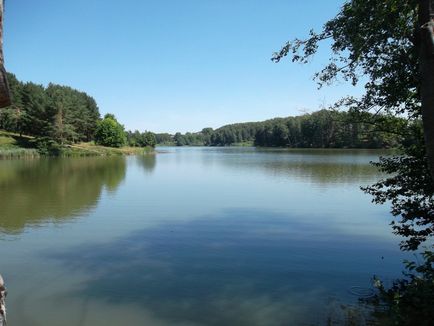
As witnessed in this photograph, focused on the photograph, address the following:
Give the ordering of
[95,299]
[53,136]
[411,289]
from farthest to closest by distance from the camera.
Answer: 1. [53,136]
2. [95,299]
3. [411,289]

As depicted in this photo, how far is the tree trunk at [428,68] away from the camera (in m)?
5.34

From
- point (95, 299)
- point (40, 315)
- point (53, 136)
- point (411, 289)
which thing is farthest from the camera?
point (53, 136)

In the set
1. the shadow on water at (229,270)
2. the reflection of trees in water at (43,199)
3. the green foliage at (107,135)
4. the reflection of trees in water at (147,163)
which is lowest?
the shadow on water at (229,270)

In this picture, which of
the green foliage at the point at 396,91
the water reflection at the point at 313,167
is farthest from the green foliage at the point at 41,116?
the green foliage at the point at 396,91

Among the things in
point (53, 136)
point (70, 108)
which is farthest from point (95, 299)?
point (70, 108)

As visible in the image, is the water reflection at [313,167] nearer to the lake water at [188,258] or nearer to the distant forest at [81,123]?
the distant forest at [81,123]

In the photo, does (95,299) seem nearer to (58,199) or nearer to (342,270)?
(342,270)

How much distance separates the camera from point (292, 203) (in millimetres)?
23859

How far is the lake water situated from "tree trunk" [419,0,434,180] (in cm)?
465

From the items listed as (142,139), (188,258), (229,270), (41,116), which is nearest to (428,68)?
(229,270)

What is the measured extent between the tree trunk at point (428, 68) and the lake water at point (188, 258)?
465 centimetres

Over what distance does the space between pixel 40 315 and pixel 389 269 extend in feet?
31.3

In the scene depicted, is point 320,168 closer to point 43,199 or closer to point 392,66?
point 43,199

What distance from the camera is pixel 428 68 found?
5395 millimetres
